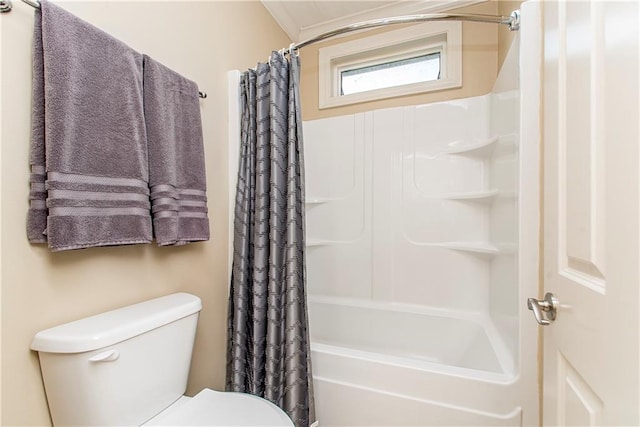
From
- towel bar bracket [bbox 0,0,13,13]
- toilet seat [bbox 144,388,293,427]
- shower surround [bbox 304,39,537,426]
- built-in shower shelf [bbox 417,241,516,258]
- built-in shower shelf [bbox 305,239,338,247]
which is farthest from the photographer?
built-in shower shelf [bbox 305,239,338,247]

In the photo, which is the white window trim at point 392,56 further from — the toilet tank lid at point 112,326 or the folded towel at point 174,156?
the toilet tank lid at point 112,326

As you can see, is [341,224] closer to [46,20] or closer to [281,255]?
[281,255]

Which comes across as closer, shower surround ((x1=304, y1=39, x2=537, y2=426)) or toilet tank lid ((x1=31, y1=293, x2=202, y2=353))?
toilet tank lid ((x1=31, y1=293, x2=202, y2=353))

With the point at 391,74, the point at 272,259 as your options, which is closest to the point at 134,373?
the point at 272,259

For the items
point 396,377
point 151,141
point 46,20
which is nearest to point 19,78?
point 46,20

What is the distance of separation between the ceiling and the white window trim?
0.11 meters

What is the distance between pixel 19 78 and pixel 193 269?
840 millimetres

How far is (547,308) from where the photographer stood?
0.79m

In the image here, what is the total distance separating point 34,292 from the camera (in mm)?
800

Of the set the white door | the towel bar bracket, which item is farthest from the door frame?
the towel bar bracket

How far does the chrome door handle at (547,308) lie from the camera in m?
0.77

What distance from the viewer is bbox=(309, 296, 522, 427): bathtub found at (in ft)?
3.71

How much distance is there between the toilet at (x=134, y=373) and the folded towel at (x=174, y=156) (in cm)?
27

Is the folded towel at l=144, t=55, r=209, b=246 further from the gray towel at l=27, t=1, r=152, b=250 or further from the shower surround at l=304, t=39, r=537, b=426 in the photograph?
the shower surround at l=304, t=39, r=537, b=426
